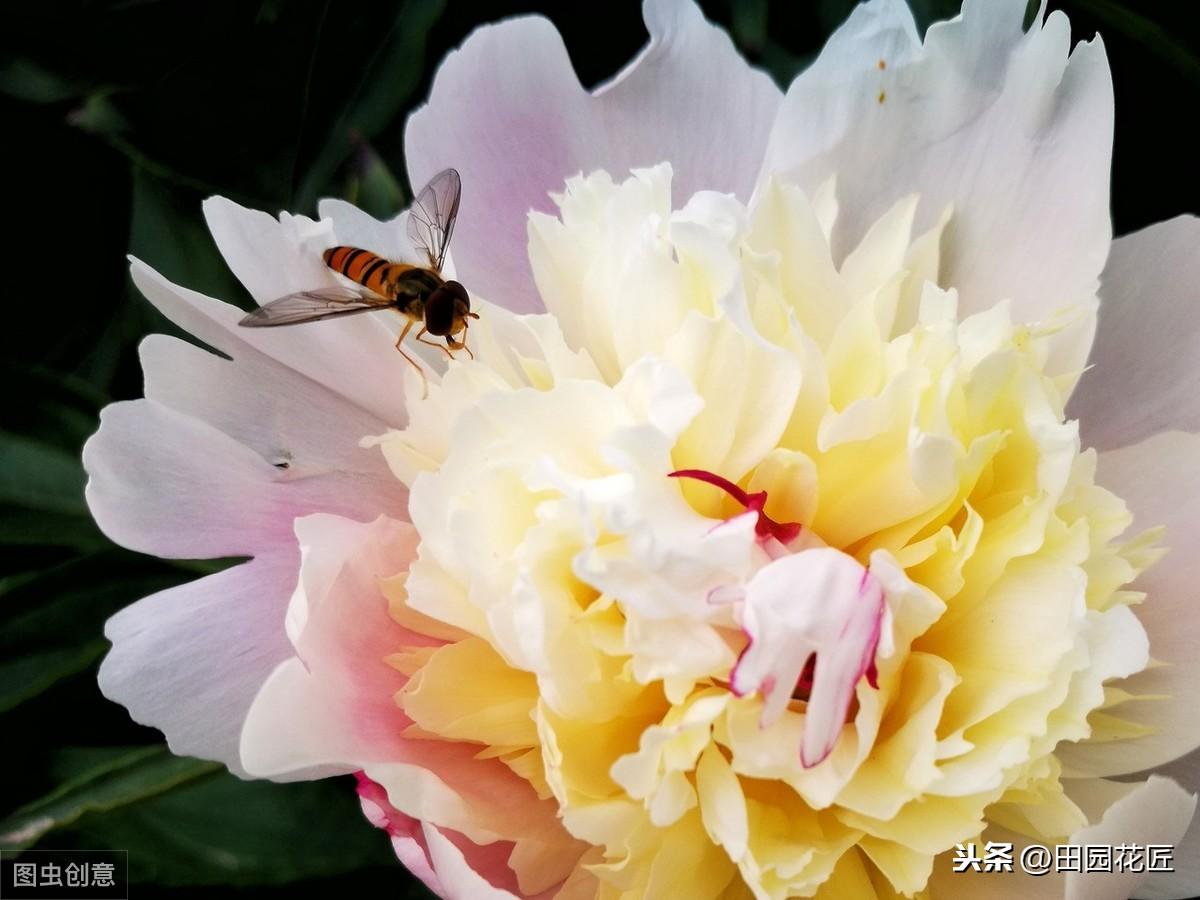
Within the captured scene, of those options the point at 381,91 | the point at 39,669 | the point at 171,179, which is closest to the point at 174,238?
the point at 171,179

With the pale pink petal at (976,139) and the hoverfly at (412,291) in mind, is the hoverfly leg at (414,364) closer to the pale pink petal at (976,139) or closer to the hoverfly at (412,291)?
the hoverfly at (412,291)

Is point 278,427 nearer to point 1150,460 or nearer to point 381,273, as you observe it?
point 381,273

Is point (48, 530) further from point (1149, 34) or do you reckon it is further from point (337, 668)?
point (1149, 34)

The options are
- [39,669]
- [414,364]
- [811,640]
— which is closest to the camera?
[811,640]

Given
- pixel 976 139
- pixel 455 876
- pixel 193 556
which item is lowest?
pixel 455 876

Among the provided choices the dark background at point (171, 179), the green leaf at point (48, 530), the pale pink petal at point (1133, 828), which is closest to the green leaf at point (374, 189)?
the dark background at point (171, 179)

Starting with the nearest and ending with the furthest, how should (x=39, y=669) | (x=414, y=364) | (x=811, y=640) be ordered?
(x=811, y=640), (x=414, y=364), (x=39, y=669)

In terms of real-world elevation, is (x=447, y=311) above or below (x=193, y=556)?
above

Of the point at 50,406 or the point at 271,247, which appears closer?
the point at 271,247
